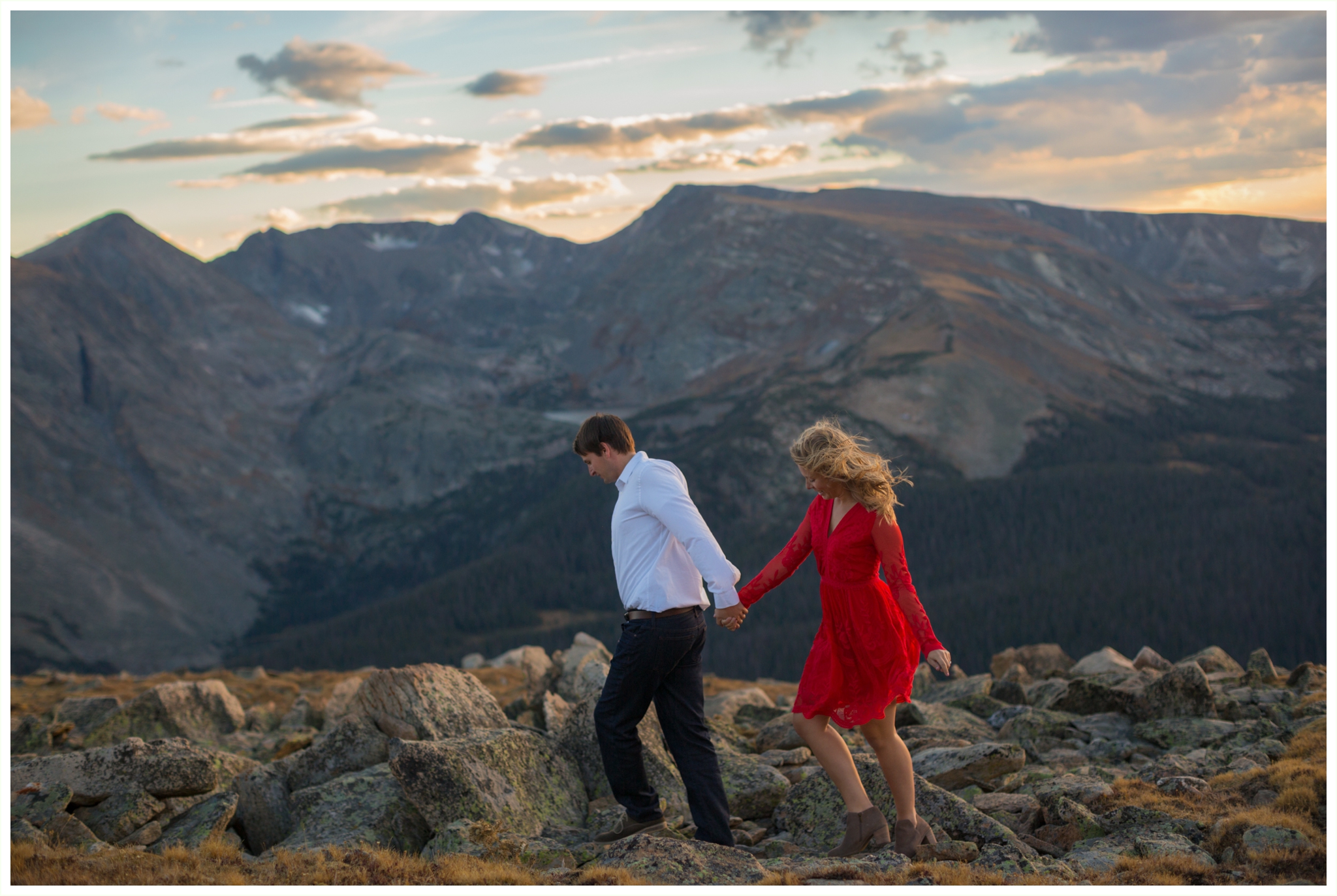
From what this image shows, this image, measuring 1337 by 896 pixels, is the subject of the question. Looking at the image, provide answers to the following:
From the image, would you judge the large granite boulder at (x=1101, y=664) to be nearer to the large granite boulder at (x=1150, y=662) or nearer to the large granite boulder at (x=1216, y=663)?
the large granite boulder at (x=1150, y=662)

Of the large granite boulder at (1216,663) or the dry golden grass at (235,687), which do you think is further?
the dry golden grass at (235,687)

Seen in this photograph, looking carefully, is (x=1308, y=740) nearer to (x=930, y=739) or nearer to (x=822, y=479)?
(x=930, y=739)

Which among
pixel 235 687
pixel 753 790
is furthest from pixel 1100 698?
pixel 235 687

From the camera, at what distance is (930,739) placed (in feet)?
43.0

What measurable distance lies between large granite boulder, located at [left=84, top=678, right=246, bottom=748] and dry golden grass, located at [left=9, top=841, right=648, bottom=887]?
815 cm

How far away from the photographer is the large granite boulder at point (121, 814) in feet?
33.0

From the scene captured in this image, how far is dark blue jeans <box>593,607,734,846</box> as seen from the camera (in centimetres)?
849

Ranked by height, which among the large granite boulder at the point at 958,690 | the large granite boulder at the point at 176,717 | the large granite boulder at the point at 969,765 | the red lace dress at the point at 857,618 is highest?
the red lace dress at the point at 857,618

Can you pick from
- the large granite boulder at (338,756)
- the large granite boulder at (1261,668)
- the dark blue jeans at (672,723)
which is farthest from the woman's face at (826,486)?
the large granite boulder at (1261,668)

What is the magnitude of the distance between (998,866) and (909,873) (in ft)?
3.29

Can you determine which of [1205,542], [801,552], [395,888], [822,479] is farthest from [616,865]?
[1205,542]

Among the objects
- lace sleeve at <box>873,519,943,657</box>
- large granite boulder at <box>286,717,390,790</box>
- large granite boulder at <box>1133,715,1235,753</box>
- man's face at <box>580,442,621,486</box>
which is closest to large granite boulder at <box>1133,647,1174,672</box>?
large granite boulder at <box>1133,715,1235,753</box>

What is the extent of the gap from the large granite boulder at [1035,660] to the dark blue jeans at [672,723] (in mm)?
19602

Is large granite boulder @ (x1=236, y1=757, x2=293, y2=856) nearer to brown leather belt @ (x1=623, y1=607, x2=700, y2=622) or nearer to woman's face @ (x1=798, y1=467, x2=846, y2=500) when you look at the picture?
brown leather belt @ (x1=623, y1=607, x2=700, y2=622)
